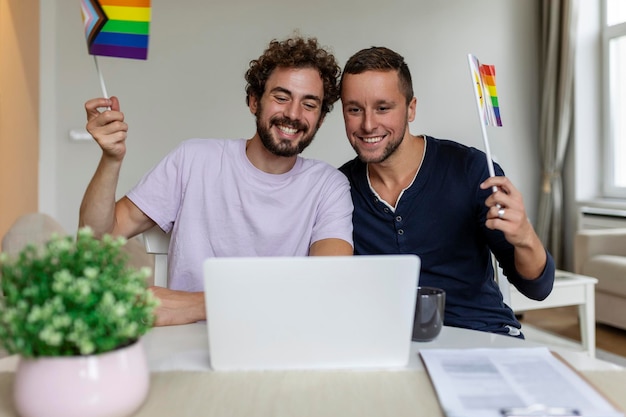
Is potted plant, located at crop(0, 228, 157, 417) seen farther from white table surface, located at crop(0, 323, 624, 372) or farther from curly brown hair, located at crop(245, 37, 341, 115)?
curly brown hair, located at crop(245, 37, 341, 115)

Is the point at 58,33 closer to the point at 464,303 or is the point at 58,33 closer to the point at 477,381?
the point at 464,303

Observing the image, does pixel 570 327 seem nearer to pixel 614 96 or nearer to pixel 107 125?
pixel 614 96

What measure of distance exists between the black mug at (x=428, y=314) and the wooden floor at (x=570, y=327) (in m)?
2.52

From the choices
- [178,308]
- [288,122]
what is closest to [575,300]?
[288,122]

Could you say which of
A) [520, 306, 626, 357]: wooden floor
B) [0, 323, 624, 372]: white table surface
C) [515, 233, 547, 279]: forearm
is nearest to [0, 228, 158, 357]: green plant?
[0, 323, 624, 372]: white table surface

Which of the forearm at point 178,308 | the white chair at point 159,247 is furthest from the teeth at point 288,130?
the forearm at point 178,308

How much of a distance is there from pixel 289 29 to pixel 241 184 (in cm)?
306

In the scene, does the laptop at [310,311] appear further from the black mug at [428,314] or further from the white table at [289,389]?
the black mug at [428,314]

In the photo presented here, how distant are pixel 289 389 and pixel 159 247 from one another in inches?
37.7

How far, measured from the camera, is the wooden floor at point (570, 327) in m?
3.44

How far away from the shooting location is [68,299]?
2.42 feet

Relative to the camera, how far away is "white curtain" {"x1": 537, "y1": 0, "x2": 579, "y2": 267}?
4.75 meters

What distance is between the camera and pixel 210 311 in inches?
36.9

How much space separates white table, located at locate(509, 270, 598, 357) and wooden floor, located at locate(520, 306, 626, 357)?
9.5 inches
